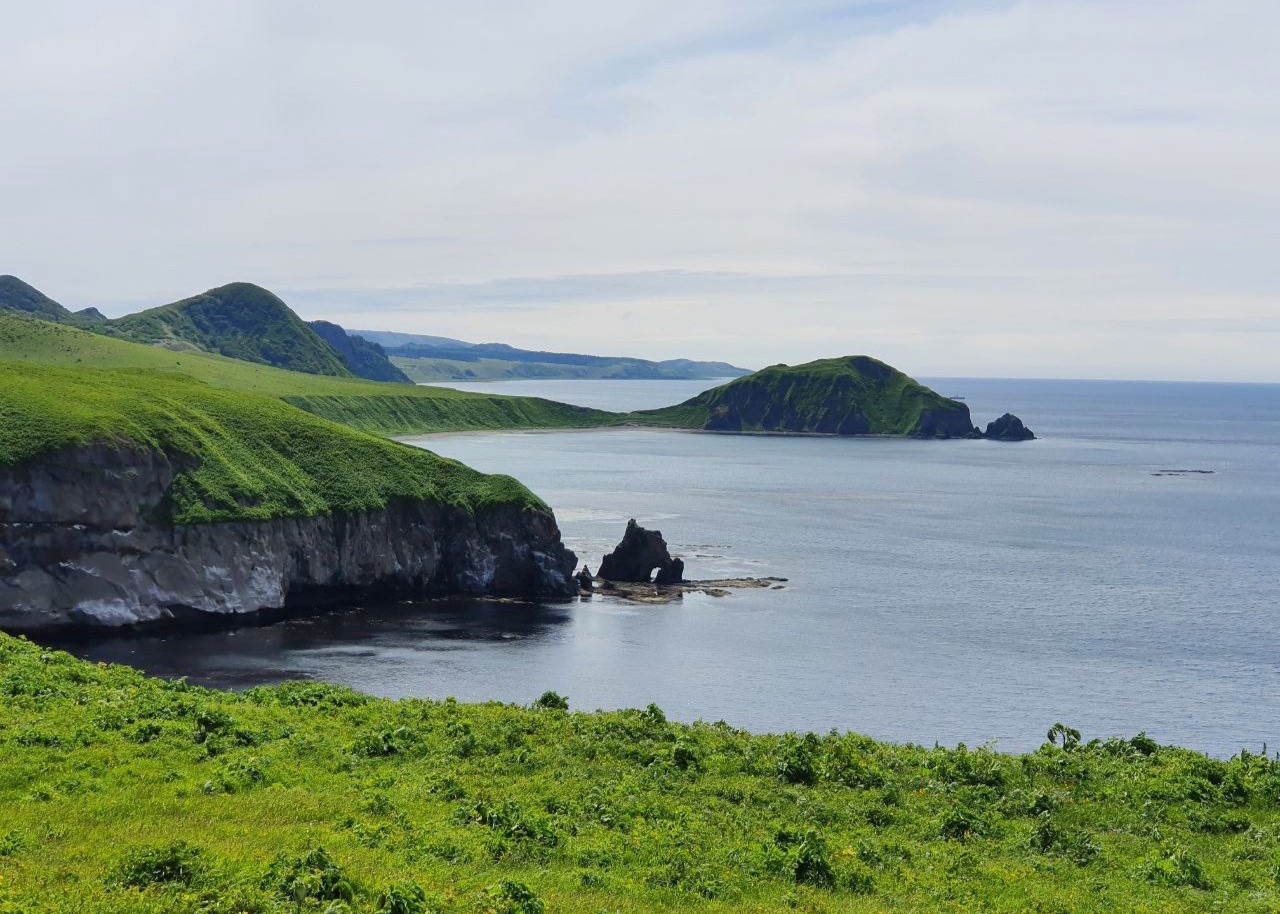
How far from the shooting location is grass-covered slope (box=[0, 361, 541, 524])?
353ft

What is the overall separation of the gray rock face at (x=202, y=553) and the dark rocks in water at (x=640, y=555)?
794cm

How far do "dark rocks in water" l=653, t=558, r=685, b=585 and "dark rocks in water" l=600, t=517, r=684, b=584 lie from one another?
1.59ft

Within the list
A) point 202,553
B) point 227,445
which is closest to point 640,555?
point 227,445

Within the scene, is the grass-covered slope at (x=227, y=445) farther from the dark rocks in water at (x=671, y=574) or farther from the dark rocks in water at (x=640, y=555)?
the dark rocks in water at (x=671, y=574)

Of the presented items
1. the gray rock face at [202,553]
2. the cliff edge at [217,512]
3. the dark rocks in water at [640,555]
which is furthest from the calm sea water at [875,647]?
the dark rocks in water at [640,555]

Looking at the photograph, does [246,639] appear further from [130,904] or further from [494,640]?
[130,904]

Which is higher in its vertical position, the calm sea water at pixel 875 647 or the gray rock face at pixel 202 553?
the gray rock face at pixel 202 553

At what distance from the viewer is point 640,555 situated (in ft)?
440

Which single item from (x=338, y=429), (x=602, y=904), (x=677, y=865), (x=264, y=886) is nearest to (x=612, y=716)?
(x=677, y=865)

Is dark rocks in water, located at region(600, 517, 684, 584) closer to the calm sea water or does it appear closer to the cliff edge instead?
the cliff edge

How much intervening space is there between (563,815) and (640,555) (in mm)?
101160

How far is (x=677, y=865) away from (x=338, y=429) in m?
123

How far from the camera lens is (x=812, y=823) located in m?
34.0

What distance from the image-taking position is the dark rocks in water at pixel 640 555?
5266 inches
